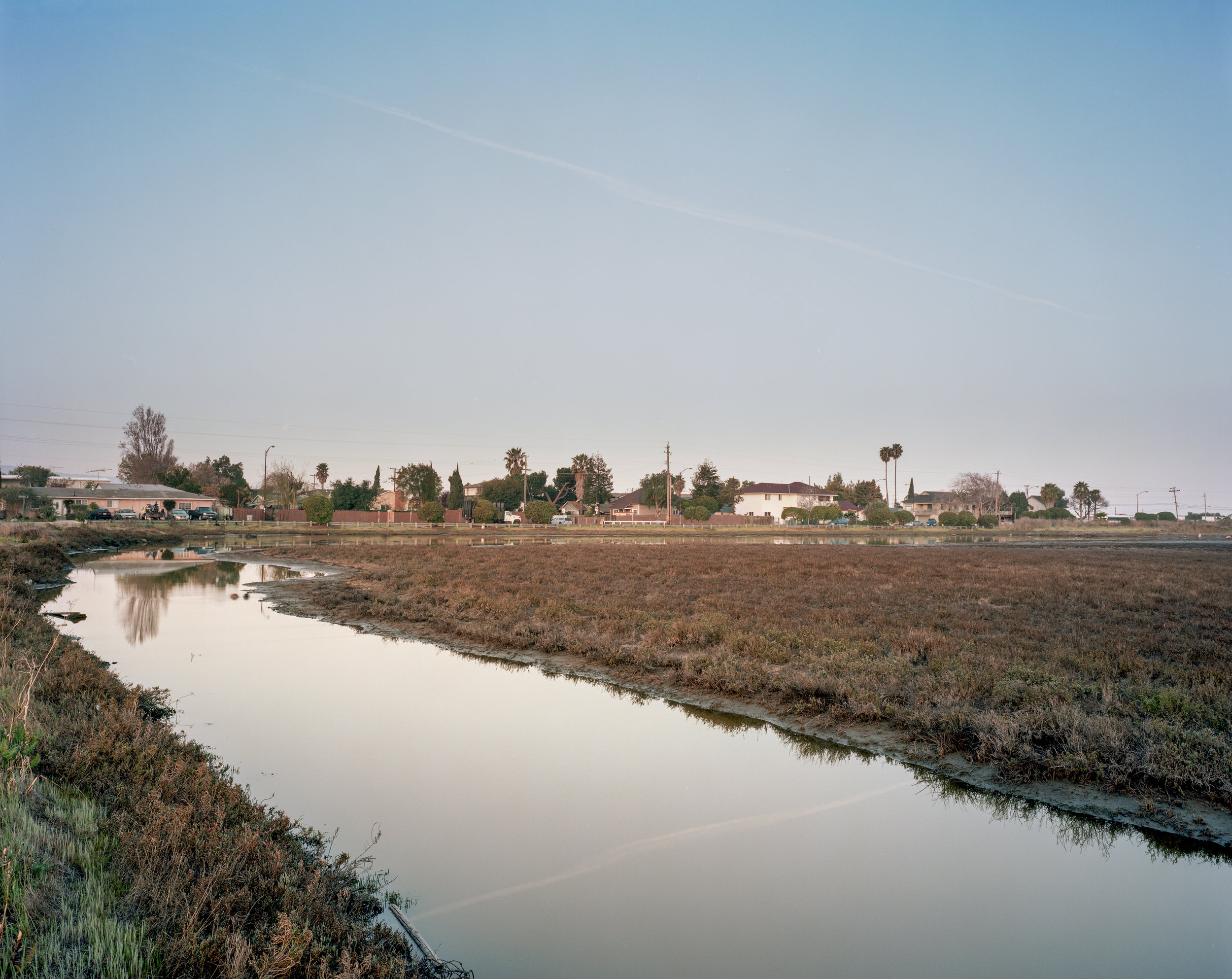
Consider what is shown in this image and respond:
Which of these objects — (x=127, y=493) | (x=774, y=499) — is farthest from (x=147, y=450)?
(x=774, y=499)

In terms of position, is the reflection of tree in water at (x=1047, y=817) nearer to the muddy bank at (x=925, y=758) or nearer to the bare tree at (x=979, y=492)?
the muddy bank at (x=925, y=758)

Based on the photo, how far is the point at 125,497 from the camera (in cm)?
9138

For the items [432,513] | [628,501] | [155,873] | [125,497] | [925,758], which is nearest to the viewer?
[155,873]

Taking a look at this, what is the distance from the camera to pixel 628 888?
607 centimetres

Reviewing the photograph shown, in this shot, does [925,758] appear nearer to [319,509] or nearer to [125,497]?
[319,509]

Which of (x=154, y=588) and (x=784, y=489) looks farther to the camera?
(x=784, y=489)

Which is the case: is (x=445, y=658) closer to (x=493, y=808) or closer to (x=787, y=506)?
(x=493, y=808)

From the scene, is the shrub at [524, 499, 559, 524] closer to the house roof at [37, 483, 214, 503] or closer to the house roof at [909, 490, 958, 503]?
the house roof at [37, 483, 214, 503]

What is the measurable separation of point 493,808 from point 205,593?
22.0 m

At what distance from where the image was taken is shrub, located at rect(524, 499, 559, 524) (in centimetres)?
9150

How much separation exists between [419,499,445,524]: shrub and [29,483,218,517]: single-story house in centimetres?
2878

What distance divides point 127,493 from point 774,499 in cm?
9629

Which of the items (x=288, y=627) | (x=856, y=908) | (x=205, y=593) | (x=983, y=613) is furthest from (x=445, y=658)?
(x=205, y=593)

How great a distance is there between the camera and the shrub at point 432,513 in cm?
8750
